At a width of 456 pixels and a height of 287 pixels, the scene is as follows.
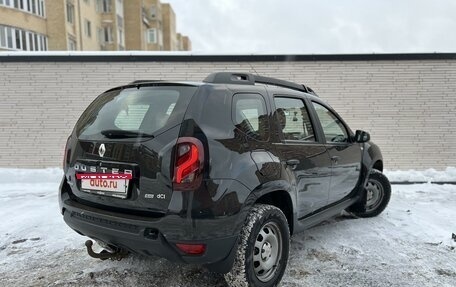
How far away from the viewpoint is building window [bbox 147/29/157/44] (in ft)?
158

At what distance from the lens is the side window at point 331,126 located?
163 inches

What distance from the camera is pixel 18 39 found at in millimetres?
25656

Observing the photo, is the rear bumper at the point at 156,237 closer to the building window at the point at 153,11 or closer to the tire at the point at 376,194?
the tire at the point at 376,194

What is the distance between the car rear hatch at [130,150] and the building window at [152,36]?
47540mm

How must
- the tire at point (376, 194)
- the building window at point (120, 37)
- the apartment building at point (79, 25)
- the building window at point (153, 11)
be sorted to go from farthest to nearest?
the building window at point (153, 11) → the building window at point (120, 37) → the apartment building at point (79, 25) → the tire at point (376, 194)

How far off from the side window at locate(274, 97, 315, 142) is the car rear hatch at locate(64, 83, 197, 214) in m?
1.01

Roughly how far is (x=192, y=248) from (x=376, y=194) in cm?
362

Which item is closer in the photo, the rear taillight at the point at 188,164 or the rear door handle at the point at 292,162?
the rear taillight at the point at 188,164

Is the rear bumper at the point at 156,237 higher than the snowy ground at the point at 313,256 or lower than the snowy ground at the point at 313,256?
higher

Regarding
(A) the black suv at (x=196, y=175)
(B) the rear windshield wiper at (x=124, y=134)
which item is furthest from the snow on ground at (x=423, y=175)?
(B) the rear windshield wiper at (x=124, y=134)

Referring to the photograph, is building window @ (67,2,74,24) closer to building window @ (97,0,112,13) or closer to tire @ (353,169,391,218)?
building window @ (97,0,112,13)

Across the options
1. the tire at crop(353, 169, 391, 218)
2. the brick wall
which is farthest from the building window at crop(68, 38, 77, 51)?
the tire at crop(353, 169, 391, 218)

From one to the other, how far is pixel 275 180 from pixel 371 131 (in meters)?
6.01

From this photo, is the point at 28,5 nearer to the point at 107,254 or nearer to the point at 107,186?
the point at 107,254
